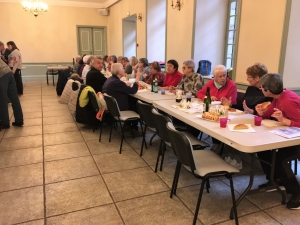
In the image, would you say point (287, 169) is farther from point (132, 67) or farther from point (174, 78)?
point (132, 67)

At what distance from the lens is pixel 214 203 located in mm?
2344

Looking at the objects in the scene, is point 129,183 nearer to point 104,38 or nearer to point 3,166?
point 3,166

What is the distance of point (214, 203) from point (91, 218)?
107cm

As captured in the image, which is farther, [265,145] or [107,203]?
[107,203]

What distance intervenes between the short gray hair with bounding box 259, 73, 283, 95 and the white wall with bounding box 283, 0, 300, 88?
53.7 inches

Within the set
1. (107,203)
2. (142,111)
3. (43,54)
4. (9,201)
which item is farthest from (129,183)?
(43,54)

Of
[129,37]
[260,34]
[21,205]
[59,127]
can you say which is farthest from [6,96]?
[129,37]

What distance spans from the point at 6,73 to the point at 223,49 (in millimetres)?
4008

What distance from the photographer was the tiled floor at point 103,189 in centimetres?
215

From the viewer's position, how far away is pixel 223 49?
5336 mm

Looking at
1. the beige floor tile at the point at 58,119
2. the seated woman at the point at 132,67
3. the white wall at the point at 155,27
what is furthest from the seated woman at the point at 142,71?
the white wall at the point at 155,27

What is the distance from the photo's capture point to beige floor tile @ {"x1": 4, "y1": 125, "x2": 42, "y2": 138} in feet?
13.7

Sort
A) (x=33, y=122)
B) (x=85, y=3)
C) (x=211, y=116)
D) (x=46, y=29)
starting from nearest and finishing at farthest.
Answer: (x=211, y=116) < (x=33, y=122) < (x=46, y=29) < (x=85, y=3)

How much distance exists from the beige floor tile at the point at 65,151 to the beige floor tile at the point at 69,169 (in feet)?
0.43
